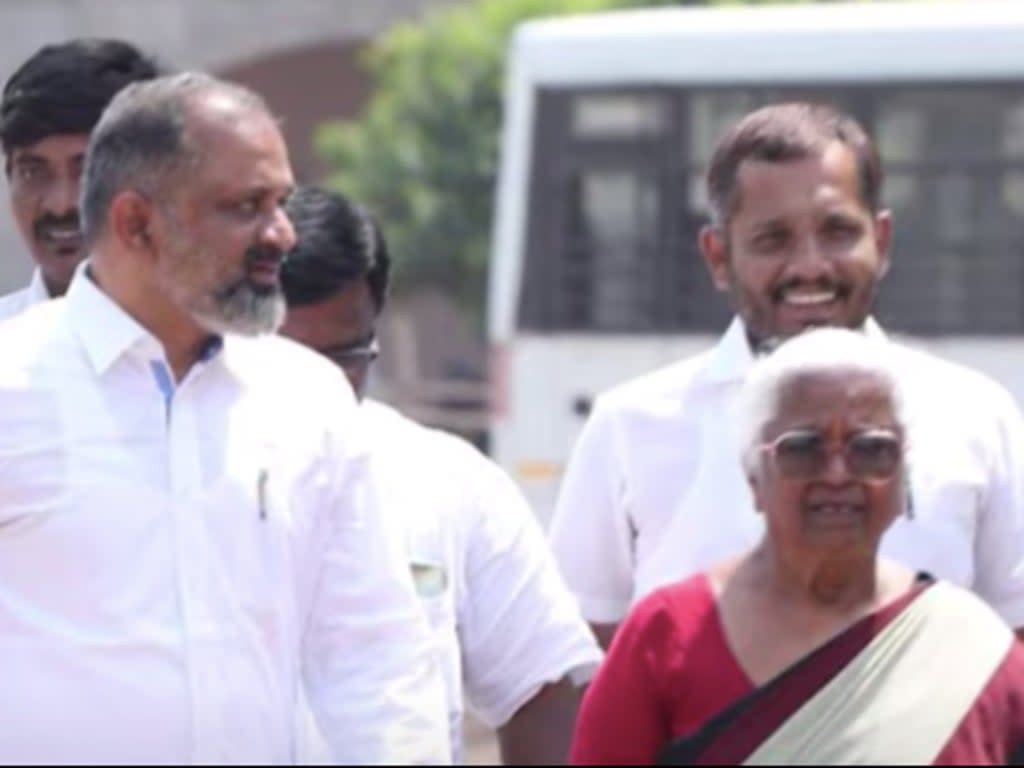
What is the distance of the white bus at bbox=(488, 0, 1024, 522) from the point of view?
15.9 meters

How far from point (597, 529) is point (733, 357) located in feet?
1.15

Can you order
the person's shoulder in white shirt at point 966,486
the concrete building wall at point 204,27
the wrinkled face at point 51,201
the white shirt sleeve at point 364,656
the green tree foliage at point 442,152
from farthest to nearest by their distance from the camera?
the concrete building wall at point 204,27
the green tree foliage at point 442,152
the wrinkled face at point 51,201
the person's shoulder in white shirt at point 966,486
the white shirt sleeve at point 364,656

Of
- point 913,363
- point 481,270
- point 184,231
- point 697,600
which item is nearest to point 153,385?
point 184,231

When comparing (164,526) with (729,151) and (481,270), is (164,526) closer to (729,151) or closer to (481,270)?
(729,151)

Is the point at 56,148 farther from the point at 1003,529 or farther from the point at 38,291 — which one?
the point at 1003,529

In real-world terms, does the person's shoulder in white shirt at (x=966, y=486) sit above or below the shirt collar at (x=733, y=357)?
below

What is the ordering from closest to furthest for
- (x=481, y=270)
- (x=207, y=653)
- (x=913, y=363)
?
1. (x=207, y=653)
2. (x=913, y=363)
3. (x=481, y=270)

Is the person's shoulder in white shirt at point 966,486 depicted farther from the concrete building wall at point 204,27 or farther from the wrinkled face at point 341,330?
the concrete building wall at point 204,27

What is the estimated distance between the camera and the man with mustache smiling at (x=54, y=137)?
586 cm

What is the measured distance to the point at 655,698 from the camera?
4.25 m

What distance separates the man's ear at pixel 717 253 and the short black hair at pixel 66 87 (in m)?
1.13

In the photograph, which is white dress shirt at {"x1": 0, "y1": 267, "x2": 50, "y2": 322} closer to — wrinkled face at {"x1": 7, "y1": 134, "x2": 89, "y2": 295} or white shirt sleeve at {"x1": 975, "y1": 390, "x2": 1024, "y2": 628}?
wrinkled face at {"x1": 7, "y1": 134, "x2": 89, "y2": 295}

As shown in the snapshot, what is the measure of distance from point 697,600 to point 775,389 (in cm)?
28

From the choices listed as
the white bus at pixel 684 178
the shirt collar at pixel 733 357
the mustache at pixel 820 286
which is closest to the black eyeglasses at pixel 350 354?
the shirt collar at pixel 733 357
